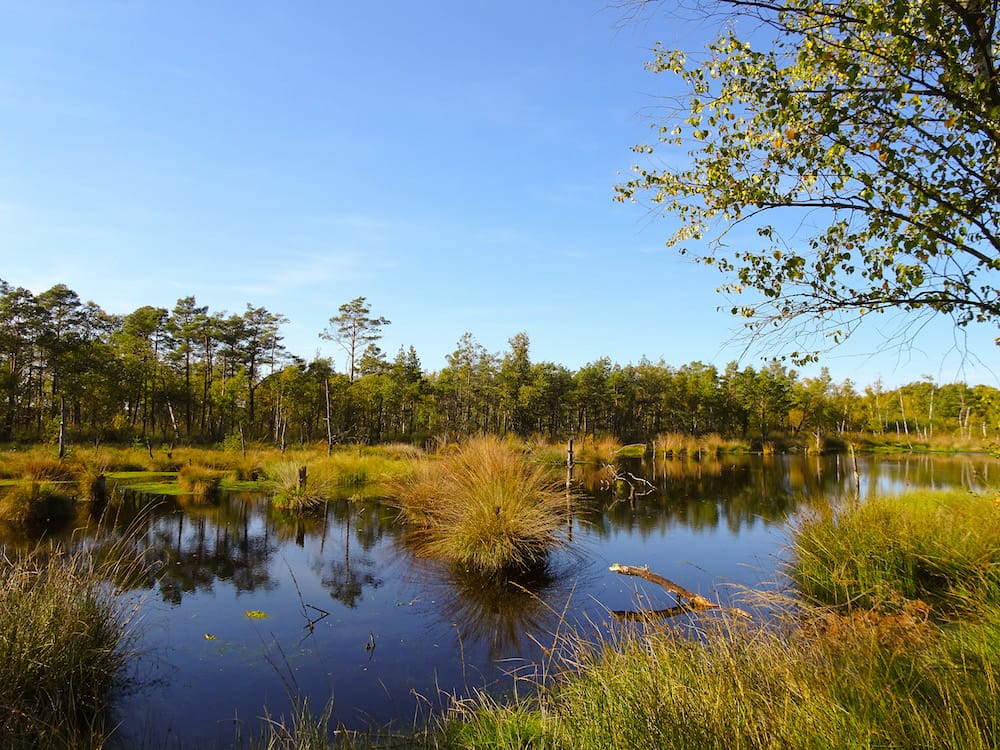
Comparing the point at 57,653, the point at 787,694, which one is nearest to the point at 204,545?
the point at 57,653

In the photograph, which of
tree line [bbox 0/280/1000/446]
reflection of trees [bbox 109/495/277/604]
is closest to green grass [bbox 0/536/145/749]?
reflection of trees [bbox 109/495/277/604]

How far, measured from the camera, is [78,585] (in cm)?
489

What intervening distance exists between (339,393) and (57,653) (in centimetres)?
3821

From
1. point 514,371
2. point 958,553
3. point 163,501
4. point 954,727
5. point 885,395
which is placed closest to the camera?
point 954,727

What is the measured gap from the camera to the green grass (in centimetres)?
376

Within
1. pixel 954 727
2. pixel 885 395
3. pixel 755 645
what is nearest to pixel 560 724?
pixel 755 645

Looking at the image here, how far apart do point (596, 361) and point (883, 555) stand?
5102 centimetres

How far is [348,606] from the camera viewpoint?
7867 millimetres

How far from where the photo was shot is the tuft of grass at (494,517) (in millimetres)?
9180

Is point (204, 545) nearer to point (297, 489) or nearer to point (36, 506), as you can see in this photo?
point (297, 489)

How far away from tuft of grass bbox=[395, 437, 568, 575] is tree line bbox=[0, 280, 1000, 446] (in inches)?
624

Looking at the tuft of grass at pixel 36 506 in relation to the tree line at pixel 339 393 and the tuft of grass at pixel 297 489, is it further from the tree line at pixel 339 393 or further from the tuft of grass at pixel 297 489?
the tree line at pixel 339 393

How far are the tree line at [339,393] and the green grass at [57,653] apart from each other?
20.5 m

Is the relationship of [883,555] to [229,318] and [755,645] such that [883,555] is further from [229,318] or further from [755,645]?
[229,318]
